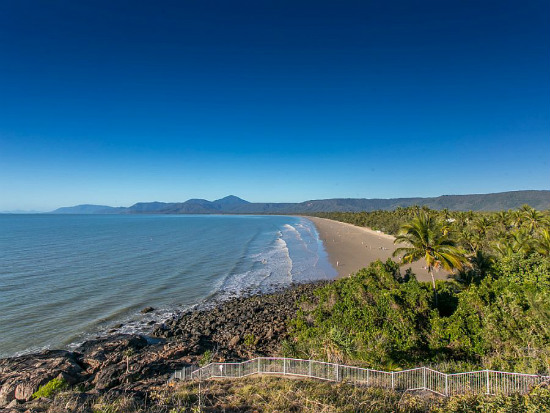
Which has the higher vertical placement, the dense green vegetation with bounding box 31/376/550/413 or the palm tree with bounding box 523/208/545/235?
the palm tree with bounding box 523/208/545/235

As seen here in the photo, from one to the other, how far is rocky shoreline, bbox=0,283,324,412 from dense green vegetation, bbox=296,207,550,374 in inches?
132

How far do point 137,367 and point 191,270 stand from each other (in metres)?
26.4

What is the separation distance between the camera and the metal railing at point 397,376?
10405 mm

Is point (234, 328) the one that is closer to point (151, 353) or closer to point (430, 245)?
point (151, 353)

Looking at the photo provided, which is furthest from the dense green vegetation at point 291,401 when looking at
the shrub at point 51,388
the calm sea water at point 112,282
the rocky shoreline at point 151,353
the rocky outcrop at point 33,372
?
the calm sea water at point 112,282

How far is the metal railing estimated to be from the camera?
34.1ft

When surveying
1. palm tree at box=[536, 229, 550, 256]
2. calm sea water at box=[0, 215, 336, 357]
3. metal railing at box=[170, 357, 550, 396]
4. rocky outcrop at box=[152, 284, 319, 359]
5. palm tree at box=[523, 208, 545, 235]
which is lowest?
rocky outcrop at box=[152, 284, 319, 359]

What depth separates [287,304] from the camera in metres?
27.8

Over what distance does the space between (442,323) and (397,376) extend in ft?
19.8

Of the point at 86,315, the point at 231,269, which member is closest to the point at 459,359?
the point at 86,315

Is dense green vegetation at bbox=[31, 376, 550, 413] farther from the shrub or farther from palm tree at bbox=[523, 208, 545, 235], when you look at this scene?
palm tree at bbox=[523, 208, 545, 235]

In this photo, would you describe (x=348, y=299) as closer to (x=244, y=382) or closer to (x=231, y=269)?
(x=244, y=382)

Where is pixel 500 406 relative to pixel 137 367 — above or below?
above

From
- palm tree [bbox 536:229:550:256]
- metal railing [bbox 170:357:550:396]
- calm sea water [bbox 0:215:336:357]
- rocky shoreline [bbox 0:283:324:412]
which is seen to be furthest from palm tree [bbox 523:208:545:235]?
metal railing [bbox 170:357:550:396]
